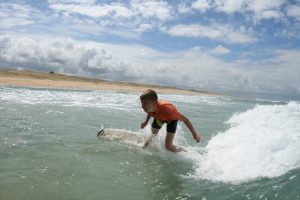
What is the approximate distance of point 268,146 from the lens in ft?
24.2

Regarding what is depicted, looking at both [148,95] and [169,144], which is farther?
[169,144]

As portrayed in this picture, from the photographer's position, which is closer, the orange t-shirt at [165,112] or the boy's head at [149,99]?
the boy's head at [149,99]

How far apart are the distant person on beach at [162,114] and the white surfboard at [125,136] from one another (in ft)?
3.06

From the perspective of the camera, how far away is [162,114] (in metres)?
8.20

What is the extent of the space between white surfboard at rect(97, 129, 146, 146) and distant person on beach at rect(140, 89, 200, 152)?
0.93m

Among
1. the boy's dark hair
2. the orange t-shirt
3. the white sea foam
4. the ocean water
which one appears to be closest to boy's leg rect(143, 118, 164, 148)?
the ocean water

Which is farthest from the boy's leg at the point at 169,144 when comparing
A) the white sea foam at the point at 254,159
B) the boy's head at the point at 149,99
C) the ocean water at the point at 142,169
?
the boy's head at the point at 149,99

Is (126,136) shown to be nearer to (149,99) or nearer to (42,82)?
(149,99)

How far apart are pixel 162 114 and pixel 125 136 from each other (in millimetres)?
2283

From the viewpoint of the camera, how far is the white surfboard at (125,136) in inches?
385

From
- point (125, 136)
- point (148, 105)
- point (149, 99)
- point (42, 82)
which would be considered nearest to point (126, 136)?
point (125, 136)

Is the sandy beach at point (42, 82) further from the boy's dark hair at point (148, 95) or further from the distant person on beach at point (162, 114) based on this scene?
the boy's dark hair at point (148, 95)

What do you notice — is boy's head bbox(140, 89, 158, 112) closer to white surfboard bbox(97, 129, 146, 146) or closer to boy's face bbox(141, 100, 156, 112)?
boy's face bbox(141, 100, 156, 112)

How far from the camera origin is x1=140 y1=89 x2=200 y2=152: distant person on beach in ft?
24.9
